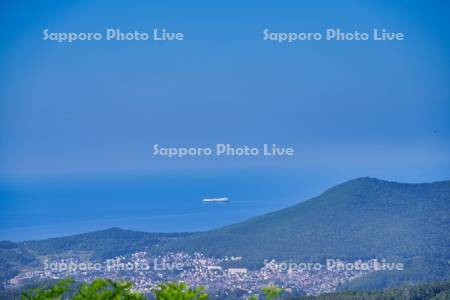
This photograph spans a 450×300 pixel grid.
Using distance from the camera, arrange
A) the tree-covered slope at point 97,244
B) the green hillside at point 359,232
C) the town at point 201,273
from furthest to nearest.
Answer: the green hillside at point 359,232, the tree-covered slope at point 97,244, the town at point 201,273

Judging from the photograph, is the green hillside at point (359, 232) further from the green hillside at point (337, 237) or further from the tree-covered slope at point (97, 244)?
the tree-covered slope at point (97, 244)

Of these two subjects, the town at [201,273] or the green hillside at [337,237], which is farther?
the green hillside at [337,237]

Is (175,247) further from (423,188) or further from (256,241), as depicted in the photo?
(423,188)

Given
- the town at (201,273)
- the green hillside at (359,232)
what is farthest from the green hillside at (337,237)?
the town at (201,273)

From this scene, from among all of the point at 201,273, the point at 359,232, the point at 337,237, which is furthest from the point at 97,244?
the point at 359,232

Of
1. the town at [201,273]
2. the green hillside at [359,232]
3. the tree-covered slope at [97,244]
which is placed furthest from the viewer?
the green hillside at [359,232]

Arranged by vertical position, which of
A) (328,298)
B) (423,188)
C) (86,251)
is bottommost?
(328,298)

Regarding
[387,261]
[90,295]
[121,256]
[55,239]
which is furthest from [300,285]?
[90,295]

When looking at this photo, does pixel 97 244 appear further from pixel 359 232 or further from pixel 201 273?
pixel 359 232

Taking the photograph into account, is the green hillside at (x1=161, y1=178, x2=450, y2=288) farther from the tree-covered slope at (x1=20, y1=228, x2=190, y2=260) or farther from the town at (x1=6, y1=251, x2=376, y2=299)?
the tree-covered slope at (x1=20, y1=228, x2=190, y2=260)

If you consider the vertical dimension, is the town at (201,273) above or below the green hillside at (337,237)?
below

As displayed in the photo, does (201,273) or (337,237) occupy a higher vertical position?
(337,237)
